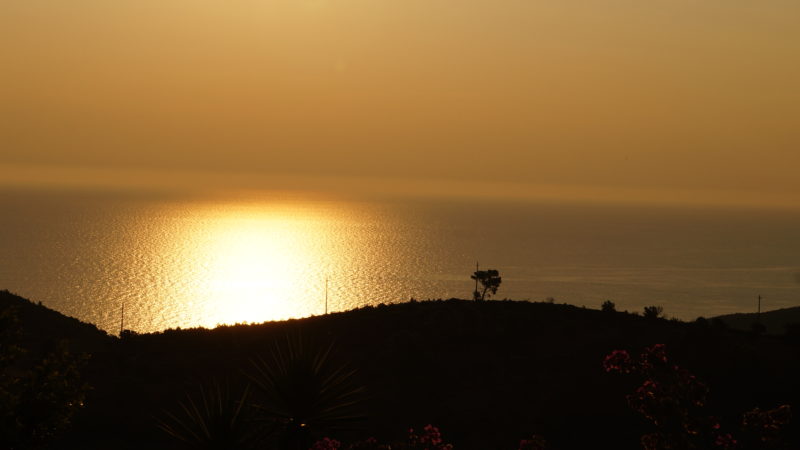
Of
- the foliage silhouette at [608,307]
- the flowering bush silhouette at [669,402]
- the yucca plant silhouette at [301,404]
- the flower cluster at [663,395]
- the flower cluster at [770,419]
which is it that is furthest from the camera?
the foliage silhouette at [608,307]

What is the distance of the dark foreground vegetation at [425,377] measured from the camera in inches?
711

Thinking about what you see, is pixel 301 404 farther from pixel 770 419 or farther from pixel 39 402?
pixel 770 419

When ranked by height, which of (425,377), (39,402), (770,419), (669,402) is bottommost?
(425,377)

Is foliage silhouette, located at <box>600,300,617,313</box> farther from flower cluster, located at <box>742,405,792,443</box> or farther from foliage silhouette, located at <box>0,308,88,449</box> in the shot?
foliage silhouette, located at <box>0,308,88,449</box>

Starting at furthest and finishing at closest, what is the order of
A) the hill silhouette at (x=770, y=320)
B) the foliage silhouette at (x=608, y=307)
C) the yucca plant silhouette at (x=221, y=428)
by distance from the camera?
the hill silhouette at (x=770, y=320)
the foliage silhouette at (x=608, y=307)
the yucca plant silhouette at (x=221, y=428)

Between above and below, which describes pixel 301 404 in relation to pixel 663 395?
below

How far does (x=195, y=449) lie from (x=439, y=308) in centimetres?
3729

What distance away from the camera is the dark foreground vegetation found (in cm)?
1805

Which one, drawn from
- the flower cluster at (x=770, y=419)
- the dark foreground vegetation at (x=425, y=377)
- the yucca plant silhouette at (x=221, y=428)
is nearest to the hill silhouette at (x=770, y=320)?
the dark foreground vegetation at (x=425, y=377)

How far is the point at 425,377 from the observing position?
43062mm

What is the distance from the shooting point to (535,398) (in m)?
38.8

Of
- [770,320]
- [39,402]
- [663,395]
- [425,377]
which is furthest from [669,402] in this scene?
[770,320]

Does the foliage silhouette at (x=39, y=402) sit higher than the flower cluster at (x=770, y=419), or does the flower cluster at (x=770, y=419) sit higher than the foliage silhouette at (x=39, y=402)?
the flower cluster at (x=770, y=419)

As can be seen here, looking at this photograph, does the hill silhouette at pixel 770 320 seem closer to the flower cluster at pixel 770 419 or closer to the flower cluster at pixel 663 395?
the flower cluster at pixel 770 419
